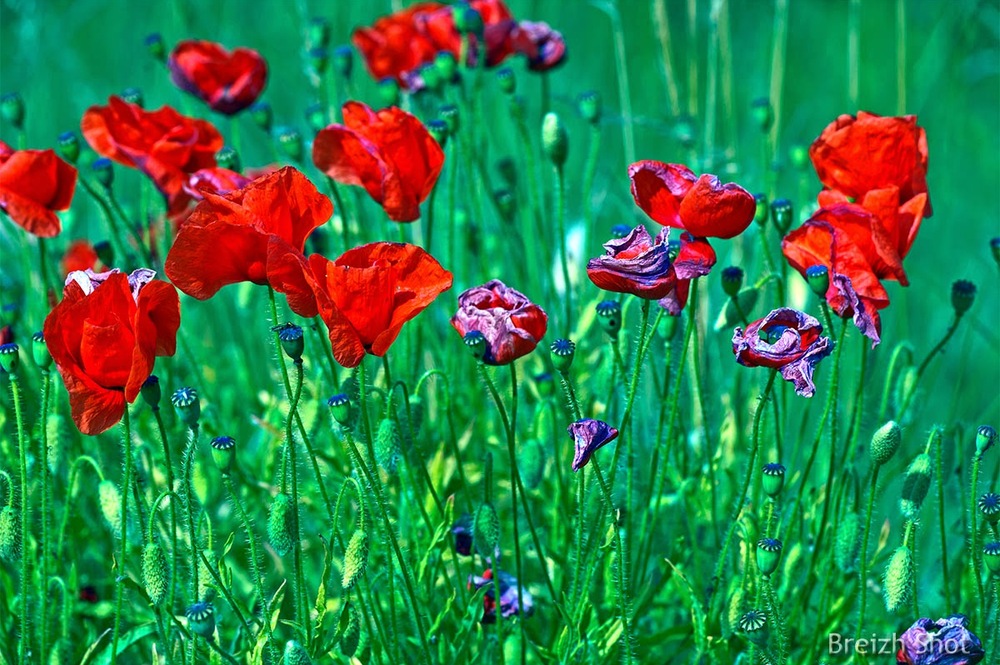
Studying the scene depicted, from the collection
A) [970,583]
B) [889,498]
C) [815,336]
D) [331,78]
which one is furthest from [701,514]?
[331,78]

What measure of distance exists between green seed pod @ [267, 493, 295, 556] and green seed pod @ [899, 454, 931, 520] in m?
0.65

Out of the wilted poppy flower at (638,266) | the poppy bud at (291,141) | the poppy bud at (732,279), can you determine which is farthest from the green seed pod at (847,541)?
the poppy bud at (291,141)

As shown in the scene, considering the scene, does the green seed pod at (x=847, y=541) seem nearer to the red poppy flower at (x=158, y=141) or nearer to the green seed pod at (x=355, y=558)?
the green seed pod at (x=355, y=558)

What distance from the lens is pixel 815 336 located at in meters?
1.25

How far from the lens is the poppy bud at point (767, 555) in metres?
1.25

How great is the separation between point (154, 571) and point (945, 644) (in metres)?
0.77

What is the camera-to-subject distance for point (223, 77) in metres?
1.94

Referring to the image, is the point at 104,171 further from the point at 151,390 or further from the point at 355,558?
the point at 355,558

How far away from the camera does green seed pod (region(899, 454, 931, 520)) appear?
53.8 inches

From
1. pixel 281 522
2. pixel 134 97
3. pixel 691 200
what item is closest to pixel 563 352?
pixel 691 200

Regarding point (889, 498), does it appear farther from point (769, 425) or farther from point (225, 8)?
point (225, 8)

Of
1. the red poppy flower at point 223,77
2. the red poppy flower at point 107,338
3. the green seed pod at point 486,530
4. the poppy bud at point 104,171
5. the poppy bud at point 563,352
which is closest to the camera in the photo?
the red poppy flower at point 107,338

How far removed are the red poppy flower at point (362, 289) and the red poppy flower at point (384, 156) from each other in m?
0.25

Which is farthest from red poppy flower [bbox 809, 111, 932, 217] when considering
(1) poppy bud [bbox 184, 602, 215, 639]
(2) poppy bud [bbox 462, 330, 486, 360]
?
(1) poppy bud [bbox 184, 602, 215, 639]
